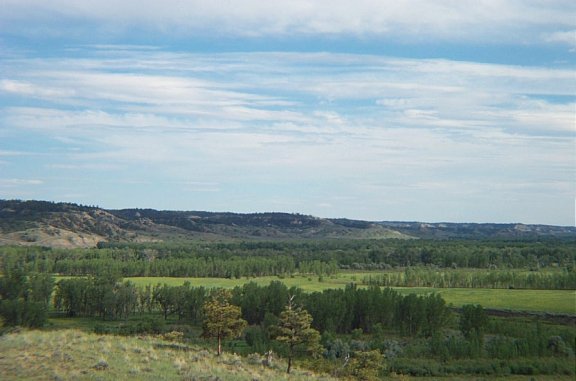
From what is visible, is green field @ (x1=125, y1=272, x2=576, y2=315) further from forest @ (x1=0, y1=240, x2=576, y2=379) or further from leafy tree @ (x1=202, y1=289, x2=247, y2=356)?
leafy tree @ (x1=202, y1=289, x2=247, y2=356)

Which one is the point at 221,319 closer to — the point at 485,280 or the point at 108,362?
the point at 108,362

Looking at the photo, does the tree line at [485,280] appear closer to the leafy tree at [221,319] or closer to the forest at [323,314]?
the forest at [323,314]

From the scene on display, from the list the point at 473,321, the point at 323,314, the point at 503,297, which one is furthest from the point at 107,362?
the point at 503,297

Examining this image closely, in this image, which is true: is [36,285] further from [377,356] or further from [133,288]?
[377,356]

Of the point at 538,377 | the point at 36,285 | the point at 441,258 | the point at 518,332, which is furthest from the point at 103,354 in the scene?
the point at 441,258

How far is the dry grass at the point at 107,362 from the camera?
2459 cm

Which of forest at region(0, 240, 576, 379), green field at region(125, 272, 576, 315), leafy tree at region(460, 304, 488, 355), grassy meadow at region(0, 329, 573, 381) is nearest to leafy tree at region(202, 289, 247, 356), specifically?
forest at region(0, 240, 576, 379)

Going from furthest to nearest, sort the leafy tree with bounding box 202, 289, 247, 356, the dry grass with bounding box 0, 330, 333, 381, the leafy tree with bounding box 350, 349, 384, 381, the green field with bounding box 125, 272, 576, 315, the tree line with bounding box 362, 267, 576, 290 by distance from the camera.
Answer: the tree line with bounding box 362, 267, 576, 290 → the green field with bounding box 125, 272, 576, 315 → the leafy tree with bounding box 202, 289, 247, 356 → the leafy tree with bounding box 350, 349, 384, 381 → the dry grass with bounding box 0, 330, 333, 381

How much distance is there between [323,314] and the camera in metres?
73.2

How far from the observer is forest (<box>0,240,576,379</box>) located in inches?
1993

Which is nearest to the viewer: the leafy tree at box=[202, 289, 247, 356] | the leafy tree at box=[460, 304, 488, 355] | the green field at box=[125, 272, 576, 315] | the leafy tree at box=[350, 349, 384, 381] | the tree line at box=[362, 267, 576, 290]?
the leafy tree at box=[350, 349, 384, 381]

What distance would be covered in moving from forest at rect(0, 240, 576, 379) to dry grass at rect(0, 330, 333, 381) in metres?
7.34

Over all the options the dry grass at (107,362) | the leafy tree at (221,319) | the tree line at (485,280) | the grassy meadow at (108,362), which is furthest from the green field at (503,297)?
the dry grass at (107,362)

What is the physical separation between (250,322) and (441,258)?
98.0 m
